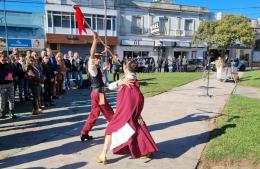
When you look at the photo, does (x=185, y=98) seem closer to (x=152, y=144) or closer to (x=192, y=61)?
(x=152, y=144)

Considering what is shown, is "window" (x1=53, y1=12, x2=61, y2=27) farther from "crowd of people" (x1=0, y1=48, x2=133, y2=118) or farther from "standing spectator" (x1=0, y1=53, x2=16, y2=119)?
"standing spectator" (x1=0, y1=53, x2=16, y2=119)

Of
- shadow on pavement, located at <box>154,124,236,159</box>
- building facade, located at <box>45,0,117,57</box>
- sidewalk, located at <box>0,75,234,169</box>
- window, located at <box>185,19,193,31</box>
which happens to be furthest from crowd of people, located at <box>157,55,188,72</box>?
shadow on pavement, located at <box>154,124,236,159</box>

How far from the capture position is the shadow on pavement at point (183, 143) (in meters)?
5.55

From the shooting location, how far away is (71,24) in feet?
111

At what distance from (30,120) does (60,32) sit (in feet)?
87.6

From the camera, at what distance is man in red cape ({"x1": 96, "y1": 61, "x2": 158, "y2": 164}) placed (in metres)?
4.97

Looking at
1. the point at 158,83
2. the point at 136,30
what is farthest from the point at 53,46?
the point at 158,83

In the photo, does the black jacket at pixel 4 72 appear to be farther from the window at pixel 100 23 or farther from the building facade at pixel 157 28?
the building facade at pixel 157 28

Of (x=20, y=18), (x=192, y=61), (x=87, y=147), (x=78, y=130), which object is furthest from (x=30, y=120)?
(x=20, y=18)

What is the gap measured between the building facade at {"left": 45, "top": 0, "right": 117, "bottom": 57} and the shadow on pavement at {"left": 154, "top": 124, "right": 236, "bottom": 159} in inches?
1051

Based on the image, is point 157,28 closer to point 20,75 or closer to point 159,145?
point 20,75

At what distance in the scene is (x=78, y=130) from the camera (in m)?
7.08

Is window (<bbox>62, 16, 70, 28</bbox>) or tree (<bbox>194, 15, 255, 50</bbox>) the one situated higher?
window (<bbox>62, 16, 70, 28</bbox>)

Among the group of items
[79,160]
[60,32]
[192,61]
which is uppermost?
[60,32]
